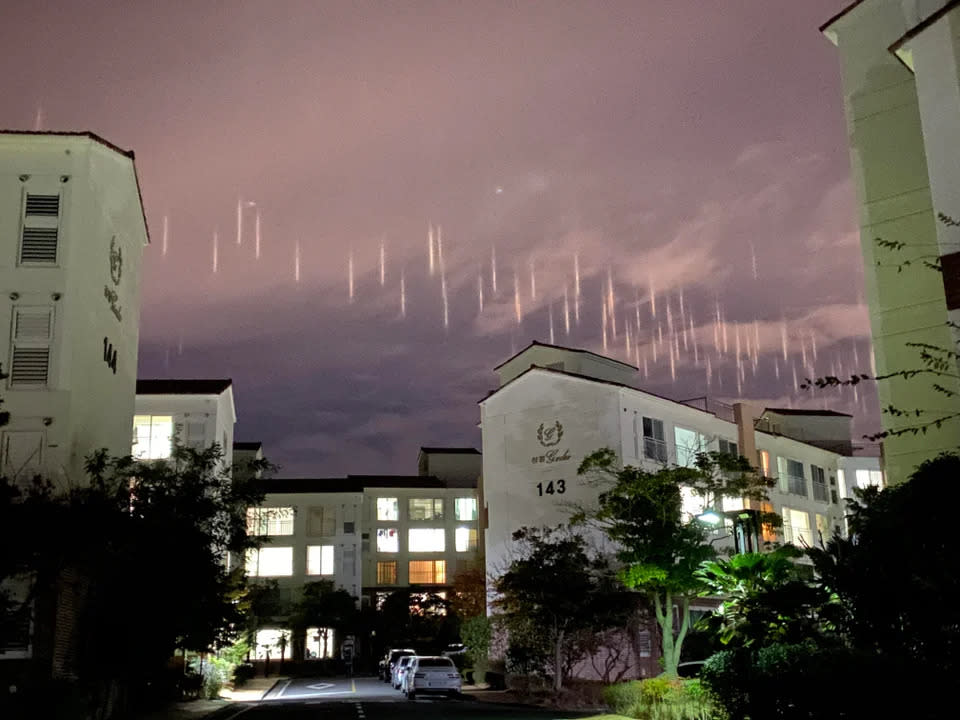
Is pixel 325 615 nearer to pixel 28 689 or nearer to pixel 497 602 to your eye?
pixel 497 602

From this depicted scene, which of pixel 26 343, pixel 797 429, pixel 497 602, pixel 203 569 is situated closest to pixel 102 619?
pixel 203 569

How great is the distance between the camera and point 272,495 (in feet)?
244

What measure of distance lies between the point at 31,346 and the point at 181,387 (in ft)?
74.2

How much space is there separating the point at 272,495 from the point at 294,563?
530cm

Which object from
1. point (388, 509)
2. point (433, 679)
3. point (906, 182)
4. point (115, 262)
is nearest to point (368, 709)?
point (433, 679)

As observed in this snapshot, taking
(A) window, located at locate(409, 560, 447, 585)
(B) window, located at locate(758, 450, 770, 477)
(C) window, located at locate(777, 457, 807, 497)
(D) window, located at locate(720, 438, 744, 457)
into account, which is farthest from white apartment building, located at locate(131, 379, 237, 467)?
(A) window, located at locate(409, 560, 447, 585)

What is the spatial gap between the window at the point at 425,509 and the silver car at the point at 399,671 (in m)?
30.7

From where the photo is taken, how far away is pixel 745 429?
4984 cm

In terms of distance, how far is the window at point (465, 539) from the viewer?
255 feet

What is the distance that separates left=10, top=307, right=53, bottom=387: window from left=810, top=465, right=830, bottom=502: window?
44.5 metres

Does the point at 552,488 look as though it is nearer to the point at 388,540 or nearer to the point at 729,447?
the point at 729,447

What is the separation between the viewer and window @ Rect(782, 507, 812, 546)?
54688 mm

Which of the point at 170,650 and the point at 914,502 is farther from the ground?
the point at 914,502

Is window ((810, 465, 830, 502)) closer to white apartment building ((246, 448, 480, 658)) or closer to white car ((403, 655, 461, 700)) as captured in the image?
white apartment building ((246, 448, 480, 658))
